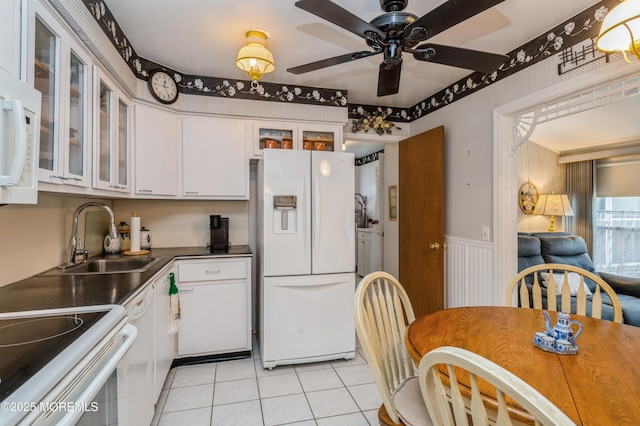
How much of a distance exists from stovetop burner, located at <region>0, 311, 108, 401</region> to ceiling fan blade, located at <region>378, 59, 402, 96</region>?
177 centimetres

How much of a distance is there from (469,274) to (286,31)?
2.48 m

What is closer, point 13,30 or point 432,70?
point 13,30

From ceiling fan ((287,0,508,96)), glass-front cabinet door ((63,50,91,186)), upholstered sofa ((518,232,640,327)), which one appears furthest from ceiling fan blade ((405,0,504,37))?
upholstered sofa ((518,232,640,327))

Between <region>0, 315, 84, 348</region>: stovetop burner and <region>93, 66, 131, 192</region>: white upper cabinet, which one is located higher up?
<region>93, 66, 131, 192</region>: white upper cabinet

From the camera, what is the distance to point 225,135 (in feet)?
9.73

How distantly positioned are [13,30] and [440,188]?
2.98m

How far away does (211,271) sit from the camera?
8.71ft

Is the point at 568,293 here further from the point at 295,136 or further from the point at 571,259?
the point at 571,259

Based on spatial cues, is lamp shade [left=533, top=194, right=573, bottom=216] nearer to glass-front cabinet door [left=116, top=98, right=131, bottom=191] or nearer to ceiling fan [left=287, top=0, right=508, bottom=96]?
ceiling fan [left=287, top=0, right=508, bottom=96]

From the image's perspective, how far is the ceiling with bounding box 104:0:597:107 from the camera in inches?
73.7

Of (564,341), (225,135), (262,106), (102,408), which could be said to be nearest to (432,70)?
(262,106)

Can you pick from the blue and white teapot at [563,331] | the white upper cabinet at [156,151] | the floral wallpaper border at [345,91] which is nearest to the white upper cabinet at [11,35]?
the floral wallpaper border at [345,91]

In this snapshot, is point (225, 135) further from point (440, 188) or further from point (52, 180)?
point (440, 188)

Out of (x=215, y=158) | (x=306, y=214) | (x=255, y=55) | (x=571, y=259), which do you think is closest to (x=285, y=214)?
(x=306, y=214)
